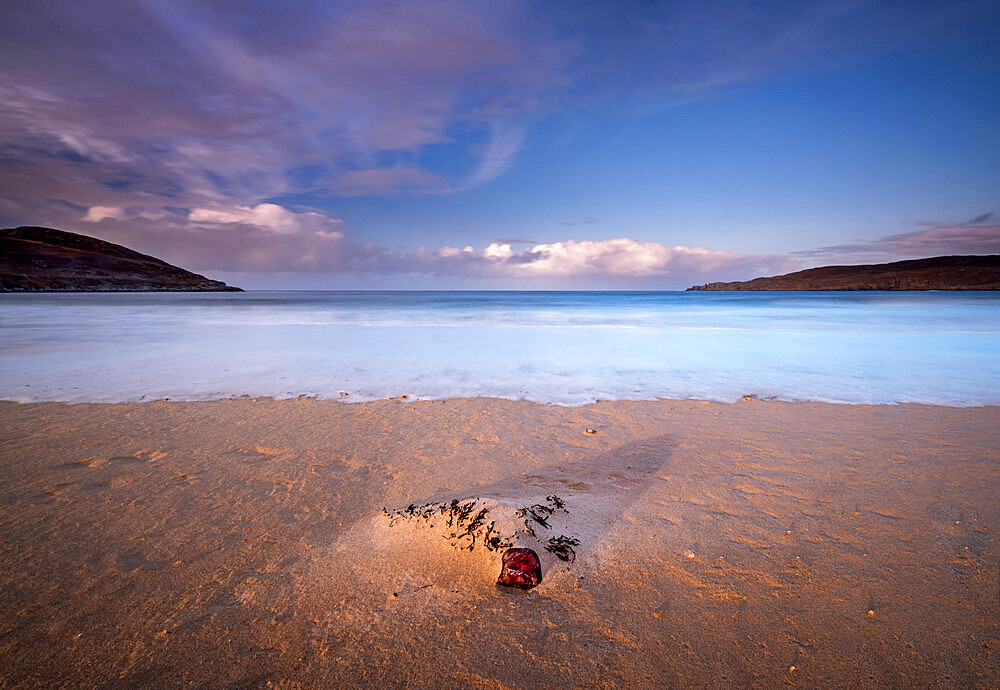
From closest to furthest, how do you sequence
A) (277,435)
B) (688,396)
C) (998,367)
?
(277,435) → (688,396) → (998,367)

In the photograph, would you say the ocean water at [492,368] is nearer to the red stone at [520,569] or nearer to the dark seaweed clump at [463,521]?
the dark seaweed clump at [463,521]

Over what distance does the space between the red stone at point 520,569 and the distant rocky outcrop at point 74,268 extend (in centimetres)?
9994

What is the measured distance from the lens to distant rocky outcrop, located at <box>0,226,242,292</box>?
73.2 meters

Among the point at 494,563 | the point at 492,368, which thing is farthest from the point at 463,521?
the point at 492,368

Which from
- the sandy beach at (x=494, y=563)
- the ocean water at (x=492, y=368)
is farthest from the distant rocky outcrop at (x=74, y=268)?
the sandy beach at (x=494, y=563)

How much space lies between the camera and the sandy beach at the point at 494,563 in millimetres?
1848

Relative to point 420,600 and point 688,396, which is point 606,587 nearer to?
point 420,600

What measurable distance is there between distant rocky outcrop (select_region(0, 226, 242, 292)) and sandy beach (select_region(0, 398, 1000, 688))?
97517mm

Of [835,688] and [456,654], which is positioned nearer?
[835,688]

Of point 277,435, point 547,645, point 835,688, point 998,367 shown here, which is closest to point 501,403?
point 277,435

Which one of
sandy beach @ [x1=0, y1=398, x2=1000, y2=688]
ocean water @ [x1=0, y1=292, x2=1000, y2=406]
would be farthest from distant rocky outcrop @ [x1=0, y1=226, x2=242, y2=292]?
sandy beach @ [x1=0, y1=398, x2=1000, y2=688]

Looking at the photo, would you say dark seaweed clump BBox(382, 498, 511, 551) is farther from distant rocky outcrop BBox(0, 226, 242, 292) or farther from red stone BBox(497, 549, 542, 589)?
distant rocky outcrop BBox(0, 226, 242, 292)

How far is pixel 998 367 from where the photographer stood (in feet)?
30.7

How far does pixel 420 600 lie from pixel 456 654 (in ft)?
1.29
